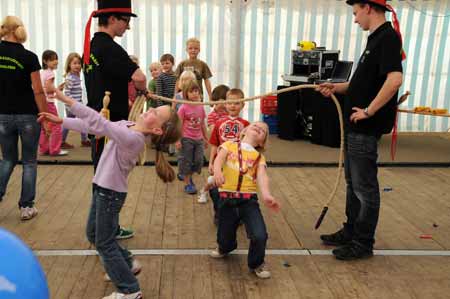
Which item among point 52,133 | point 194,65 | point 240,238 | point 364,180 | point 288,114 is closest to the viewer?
point 364,180

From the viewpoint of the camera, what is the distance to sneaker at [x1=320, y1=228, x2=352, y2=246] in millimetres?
4514

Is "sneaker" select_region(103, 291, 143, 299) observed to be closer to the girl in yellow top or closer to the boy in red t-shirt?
the girl in yellow top

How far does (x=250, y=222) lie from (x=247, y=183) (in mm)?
283

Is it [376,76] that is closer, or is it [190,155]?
[376,76]

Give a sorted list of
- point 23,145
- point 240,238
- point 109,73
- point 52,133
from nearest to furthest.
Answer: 1. point 109,73
2. point 240,238
3. point 23,145
4. point 52,133

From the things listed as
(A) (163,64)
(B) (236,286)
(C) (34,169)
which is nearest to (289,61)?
(A) (163,64)

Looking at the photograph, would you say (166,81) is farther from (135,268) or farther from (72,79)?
(135,268)

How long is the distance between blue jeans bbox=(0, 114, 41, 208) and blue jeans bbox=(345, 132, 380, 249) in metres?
2.79

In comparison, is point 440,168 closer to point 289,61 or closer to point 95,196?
point 289,61

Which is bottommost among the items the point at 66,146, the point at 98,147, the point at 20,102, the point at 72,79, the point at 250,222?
the point at 66,146

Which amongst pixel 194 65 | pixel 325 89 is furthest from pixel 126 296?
pixel 194 65

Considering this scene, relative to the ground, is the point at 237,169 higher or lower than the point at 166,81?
lower

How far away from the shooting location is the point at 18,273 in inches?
64.1

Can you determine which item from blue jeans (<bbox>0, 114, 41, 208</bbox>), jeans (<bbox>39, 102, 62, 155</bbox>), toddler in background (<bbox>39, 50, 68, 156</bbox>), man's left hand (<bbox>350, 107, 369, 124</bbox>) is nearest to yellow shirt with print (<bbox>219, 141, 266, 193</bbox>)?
man's left hand (<bbox>350, 107, 369, 124</bbox>)
